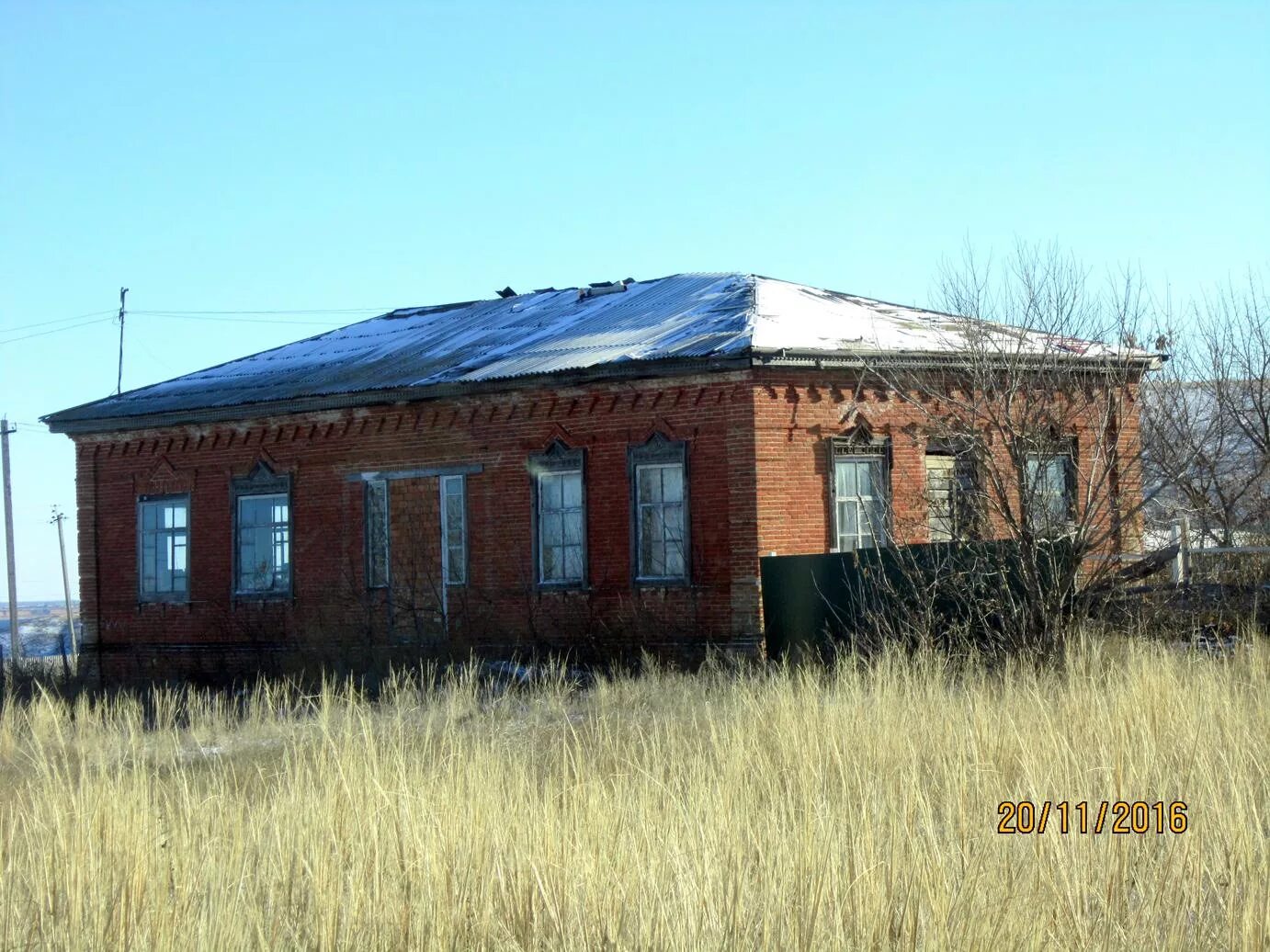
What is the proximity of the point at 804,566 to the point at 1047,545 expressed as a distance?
3.80 meters

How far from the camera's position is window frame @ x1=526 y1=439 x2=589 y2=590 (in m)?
19.0

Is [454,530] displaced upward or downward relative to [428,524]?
downward

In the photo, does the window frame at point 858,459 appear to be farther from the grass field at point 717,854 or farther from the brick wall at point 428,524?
the grass field at point 717,854

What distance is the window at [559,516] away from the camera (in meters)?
19.1

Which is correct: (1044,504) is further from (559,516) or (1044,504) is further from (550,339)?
(550,339)

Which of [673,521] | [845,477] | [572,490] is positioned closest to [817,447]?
[845,477]

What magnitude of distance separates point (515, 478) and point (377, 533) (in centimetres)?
265

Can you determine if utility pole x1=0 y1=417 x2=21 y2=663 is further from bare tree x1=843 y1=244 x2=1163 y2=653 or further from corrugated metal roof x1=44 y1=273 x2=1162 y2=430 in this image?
bare tree x1=843 y1=244 x2=1163 y2=653

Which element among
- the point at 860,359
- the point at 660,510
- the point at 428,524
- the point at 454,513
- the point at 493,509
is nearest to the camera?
the point at 860,359

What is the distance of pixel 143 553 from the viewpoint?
930 inches

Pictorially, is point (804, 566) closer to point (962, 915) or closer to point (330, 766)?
point (330, 766)

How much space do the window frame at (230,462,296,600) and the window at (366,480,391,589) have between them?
1.43 meters

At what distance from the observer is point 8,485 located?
41.9m

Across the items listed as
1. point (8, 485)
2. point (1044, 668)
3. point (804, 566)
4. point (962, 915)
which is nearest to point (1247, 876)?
point (962, 915)
